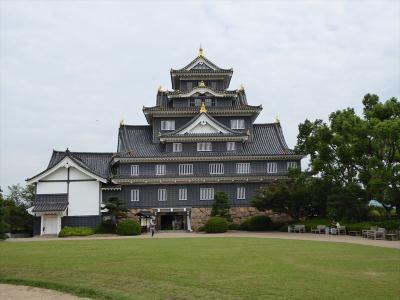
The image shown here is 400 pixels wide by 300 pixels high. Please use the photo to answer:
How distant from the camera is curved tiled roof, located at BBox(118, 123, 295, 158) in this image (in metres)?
49.0

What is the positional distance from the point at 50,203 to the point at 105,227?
6.10m

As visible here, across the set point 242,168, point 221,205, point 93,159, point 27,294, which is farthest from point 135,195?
point 27,294

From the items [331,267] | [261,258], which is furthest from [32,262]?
[331,267]

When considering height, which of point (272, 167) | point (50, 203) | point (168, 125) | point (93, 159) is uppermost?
point (168, 125)

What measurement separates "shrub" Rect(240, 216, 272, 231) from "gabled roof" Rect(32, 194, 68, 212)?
17501 mm

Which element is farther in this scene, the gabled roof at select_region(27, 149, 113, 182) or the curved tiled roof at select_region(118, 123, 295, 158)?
the curved tiled roof at select_region(118, 123, 295, 158)

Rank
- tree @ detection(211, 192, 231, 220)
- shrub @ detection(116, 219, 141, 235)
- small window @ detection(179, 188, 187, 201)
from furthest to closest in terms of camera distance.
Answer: small window @ detection(179, 188, 187, 201)
tree @ detection(211, 192, 231, 220)
shrub @ detection(116, 219, 141, 235)

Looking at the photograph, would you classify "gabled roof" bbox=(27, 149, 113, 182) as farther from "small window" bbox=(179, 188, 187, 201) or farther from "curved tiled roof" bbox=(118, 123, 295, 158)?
"small window" bbox=(179, 188, 187, 201)

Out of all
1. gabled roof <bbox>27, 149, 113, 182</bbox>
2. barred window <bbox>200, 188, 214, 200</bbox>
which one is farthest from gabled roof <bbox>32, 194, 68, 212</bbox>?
barred window <bbox>200, 188, 214, 200</bbox>

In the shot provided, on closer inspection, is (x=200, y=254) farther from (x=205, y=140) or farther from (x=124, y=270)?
(x=205, y=140)

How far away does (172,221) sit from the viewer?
4997 centimetres

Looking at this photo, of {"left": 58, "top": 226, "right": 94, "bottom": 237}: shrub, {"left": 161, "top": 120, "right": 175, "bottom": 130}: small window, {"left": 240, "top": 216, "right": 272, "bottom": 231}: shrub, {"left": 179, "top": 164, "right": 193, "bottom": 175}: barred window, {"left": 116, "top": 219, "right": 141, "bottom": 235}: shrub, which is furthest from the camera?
{"left": 161, "top": 120, "right": 175, "bottom": 130}: small window

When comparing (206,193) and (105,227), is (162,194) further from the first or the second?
(105,227)

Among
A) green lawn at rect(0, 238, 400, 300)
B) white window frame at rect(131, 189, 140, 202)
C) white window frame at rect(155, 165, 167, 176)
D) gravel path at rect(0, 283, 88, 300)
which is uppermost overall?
white window frame at rect(155, 165, 167, 176)
